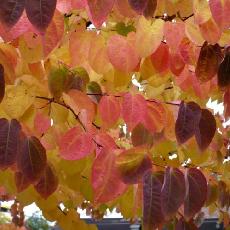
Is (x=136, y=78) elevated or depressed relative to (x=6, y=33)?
elevated

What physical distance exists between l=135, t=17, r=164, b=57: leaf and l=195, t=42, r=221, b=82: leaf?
12 cm

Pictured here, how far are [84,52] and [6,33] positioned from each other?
0.28 m

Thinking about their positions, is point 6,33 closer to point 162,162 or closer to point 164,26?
point 164,26

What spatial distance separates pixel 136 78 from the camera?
6.28 ft

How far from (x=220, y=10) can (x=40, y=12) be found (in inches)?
16.9

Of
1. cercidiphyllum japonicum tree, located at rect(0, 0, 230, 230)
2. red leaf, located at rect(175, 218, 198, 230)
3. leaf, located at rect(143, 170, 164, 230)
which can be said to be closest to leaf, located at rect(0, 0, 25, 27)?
cercidiphyllum japonicum tree, located at rect(0, 0, 230, 230)

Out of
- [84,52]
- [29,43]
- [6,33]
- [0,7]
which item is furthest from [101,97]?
[0,7]

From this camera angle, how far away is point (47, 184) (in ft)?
4.05

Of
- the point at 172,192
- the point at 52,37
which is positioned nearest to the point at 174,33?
the point at 52,37

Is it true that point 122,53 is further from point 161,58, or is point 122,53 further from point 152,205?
point 152,205

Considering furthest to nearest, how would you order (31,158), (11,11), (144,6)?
(31,158) < (144,6) < (11,11)

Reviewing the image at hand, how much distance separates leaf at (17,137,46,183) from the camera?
1.03 meters

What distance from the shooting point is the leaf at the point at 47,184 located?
123 cm

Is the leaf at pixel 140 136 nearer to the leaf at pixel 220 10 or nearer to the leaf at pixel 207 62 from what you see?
the leaf at pixel 207 62
